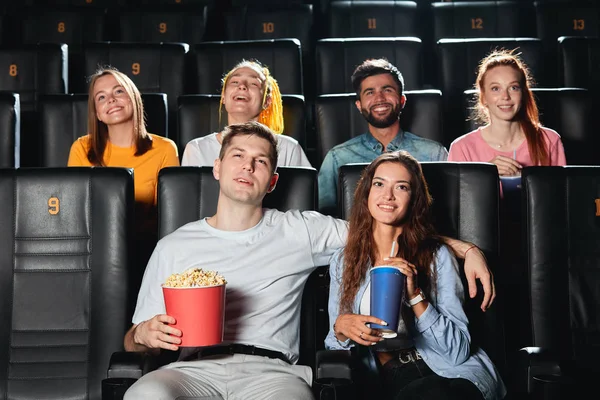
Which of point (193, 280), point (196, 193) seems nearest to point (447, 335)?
point (193, 280)

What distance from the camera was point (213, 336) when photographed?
1.16 m

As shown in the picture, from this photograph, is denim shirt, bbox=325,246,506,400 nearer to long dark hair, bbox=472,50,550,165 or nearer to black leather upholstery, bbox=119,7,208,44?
long dark hair, bbox=472,50,550,165

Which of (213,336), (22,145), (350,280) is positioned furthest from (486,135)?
(22,145)

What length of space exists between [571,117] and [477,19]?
100 cm

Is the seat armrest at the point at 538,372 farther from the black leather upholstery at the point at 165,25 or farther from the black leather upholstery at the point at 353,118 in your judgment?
the black leather upholstery at the point at 165,25

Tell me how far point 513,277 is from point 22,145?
162cm

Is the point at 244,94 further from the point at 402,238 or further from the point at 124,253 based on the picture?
the point at 402,238

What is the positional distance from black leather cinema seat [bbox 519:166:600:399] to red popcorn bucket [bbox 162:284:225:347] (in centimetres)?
64

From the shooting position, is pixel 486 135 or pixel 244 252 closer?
pixel 244 252

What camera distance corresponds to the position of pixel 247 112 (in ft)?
6.95

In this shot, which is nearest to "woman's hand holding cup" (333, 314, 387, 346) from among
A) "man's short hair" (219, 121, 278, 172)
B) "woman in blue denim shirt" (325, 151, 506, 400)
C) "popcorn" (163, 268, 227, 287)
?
"woman in blue denim shirt" (325, 151, 506, 400)

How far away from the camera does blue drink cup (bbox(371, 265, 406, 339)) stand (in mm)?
1141

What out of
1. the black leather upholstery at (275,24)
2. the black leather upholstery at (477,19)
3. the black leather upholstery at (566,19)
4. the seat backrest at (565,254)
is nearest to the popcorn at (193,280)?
the seat backrest at (565,254)

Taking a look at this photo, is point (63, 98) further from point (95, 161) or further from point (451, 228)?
point (451, 228)
